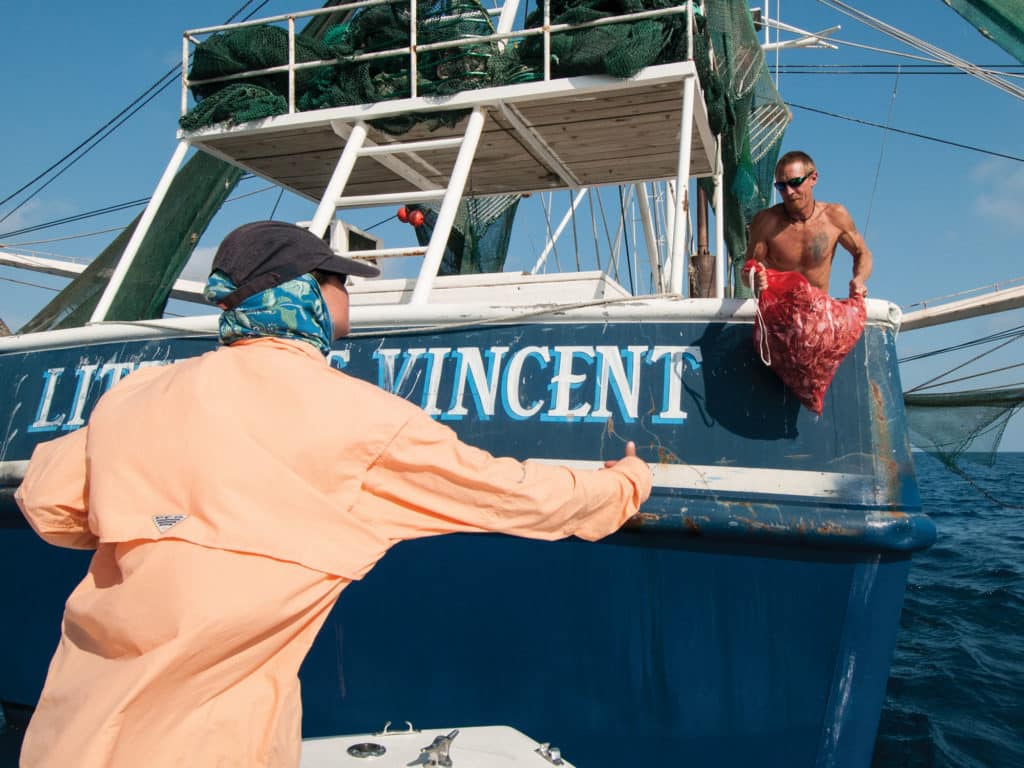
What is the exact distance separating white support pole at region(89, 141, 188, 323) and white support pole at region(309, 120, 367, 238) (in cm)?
118

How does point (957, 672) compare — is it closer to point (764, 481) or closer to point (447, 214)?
point (764, 481)

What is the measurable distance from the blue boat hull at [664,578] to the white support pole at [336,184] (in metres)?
1.30

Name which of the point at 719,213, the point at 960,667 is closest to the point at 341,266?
the point at 719,213

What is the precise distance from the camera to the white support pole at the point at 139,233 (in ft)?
15.4

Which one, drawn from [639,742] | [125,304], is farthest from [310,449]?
[125,304]

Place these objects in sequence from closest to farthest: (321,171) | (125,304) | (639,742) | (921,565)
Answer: (639,742) < (125,304) < (321,171) < (921,565)

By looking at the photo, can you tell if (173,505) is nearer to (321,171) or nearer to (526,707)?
(526,707)

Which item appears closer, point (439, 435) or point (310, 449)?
point (310, 449)

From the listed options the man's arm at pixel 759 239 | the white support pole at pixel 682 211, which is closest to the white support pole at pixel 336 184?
the white support pole at pixel 682 211

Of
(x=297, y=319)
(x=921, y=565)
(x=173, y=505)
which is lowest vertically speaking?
(x=921, y=565)

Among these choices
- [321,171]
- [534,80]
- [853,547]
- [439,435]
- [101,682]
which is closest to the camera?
[101,682]

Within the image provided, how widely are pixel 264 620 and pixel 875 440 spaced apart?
2.36 meters

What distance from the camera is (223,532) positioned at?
47.4 inches

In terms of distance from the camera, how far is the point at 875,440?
292 centimetres
